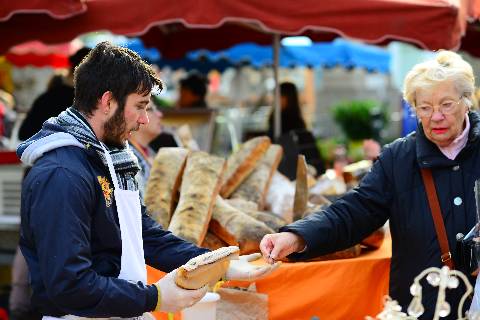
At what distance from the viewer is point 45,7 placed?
534cm

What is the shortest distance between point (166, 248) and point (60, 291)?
71cm

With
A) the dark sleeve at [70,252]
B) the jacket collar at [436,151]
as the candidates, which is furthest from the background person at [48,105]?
the dark sleeve at [70,252]

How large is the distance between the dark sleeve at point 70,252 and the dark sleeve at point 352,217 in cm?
107

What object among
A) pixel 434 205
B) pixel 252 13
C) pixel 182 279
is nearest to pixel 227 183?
pixel 252 13

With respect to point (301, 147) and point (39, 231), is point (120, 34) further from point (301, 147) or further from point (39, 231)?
point (39, 231)

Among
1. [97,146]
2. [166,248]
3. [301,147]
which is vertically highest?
[97,146]

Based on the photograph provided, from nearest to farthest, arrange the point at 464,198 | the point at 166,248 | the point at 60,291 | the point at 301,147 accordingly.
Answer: the point at 60,291 < the point at 166,248 < the point at 464,198 < the point at 301,147

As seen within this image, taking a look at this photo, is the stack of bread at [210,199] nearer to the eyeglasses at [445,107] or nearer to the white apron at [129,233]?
the eyeglasses at [445,107]

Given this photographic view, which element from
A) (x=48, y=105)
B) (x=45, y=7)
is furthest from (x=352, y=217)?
(x=48, y=105)

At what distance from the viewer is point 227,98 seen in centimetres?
2333

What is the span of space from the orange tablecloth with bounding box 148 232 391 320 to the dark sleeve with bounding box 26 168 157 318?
1.37 metres

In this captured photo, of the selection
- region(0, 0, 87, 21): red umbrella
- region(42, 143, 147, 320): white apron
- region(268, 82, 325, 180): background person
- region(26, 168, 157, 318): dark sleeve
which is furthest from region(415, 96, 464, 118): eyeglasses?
region(0, 0, 87, 21): red umbrella

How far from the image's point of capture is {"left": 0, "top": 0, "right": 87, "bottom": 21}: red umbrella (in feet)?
17.5

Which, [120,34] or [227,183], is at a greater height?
[120,34]
